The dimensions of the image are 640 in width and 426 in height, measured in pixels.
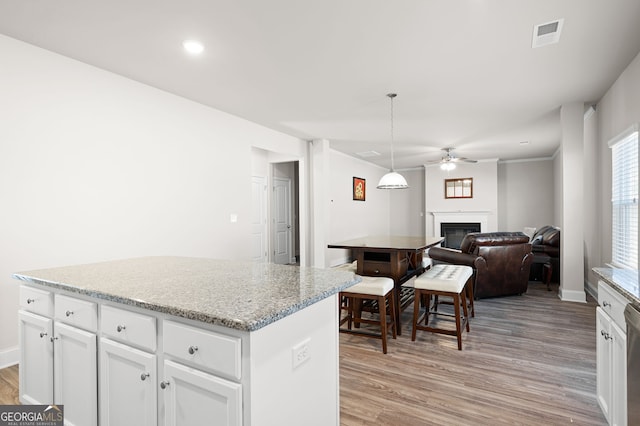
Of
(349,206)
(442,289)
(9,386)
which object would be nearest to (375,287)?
(442,289)

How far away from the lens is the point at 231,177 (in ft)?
16.2

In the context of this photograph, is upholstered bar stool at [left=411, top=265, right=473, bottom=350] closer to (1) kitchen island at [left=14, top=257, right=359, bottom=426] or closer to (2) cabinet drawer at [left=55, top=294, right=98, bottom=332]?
(1) kitchen island at [left=14, top=257, right=359, bottom=426]

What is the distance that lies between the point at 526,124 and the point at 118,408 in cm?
632

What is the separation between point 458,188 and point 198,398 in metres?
9.32

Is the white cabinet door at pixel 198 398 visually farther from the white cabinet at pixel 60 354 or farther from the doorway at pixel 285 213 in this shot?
the doorway at pixel 285 213

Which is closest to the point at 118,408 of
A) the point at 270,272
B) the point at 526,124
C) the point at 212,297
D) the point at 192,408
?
the point at 192,408

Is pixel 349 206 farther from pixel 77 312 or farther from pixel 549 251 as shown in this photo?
pixel 77 312

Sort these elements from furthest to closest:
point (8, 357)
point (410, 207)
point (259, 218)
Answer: point (410, 207) → point (259, 218) → point (8, 357)

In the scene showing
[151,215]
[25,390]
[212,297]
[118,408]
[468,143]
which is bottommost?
[25,390]

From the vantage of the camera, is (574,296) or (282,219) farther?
(282,219)

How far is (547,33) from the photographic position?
278cm

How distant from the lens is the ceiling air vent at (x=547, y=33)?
2656 millimetres

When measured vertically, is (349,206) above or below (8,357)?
above

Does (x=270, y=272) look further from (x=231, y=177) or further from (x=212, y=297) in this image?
(x=231, y=177)
